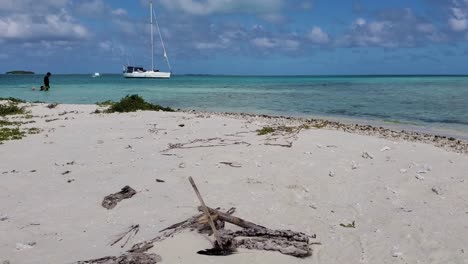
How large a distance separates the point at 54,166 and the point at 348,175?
6.63 metres

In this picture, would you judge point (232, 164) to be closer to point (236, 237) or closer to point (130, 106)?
point (236, 237)

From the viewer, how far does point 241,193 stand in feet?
26.9

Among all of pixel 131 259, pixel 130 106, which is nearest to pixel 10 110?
pixel 130 106

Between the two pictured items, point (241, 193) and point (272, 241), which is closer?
point (272, 241)

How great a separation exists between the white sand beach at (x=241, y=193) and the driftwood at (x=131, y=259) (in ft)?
0.57

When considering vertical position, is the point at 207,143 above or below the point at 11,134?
above

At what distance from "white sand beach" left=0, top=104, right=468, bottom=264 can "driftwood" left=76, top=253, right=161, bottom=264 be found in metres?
0.17

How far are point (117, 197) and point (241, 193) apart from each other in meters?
2.24

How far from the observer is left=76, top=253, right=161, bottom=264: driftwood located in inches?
200

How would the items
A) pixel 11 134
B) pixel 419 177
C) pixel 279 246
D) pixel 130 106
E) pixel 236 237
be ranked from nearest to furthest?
1. pixel 279 246
2. pixel 236 237
3. pixel 419 177
4. pixel 11 134
5. pixel 130 106

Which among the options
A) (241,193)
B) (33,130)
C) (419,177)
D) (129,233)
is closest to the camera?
(129,233)

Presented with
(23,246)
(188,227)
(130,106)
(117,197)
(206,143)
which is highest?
(130,106)

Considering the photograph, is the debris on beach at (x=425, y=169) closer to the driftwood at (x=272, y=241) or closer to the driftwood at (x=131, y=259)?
the driftwood at (x=272, y=241)

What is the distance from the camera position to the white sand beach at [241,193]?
595cm
